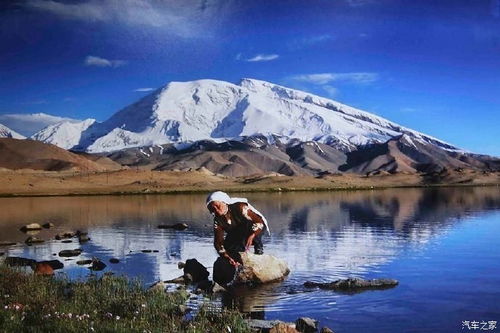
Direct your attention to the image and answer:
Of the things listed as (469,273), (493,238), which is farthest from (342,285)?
(493,238)

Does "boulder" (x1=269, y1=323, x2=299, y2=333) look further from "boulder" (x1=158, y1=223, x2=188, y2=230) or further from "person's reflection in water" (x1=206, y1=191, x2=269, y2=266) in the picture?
"boulder" (x1=158, y1=223, x2=188, y2=230)

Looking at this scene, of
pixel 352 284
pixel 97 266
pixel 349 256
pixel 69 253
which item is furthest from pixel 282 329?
pixel 69 253

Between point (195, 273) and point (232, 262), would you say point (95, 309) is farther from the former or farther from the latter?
point (195, 273)

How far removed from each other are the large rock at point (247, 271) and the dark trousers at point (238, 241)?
37 cm

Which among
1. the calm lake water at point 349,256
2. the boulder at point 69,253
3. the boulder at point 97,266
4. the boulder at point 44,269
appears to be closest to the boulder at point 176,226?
the calm lake water at point 349,256

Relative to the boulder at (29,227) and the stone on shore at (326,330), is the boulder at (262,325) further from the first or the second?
the boulder at (29,227)

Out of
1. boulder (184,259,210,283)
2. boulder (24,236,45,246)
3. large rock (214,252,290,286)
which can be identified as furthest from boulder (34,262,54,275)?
boulder (24,236,45,246)

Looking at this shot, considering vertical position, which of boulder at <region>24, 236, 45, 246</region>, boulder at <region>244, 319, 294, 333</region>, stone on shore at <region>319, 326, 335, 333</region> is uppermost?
boulder at <region>24, 236, 45, 246</region>

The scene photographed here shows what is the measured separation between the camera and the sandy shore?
433ft

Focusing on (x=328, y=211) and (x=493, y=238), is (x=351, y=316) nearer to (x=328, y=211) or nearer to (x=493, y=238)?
(x=493, y=238)

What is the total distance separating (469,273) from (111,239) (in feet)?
80.0

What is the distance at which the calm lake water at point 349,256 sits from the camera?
19.3 m

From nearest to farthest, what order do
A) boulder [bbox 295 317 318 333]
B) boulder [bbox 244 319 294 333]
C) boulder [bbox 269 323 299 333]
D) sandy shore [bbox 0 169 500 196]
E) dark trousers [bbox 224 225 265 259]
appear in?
boulder [bbox 269 323 299 333] → boulder [bbox 244 319 294 333] → boulder [bbox 295 317 318 333] → dark trousers [bbox 224 225 265 259] → sandy shore [bbox 0 169 500 196]

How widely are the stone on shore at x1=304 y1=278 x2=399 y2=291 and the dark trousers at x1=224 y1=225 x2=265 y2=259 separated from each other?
2536mm
